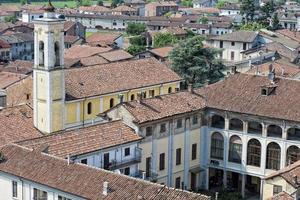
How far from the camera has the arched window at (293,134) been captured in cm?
5031

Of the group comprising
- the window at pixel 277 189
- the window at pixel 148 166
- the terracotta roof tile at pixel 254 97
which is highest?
the terracotta roof tile at pixel 254 97

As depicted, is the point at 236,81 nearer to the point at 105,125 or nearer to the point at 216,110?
the point at 216,110

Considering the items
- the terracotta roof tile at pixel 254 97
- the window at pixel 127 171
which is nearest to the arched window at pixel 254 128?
the terracotta roof tile at pixel 254 97

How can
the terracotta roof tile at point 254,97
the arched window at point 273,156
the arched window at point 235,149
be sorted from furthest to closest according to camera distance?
1. the arched window at point 235,149
2. the arched window at point 273,156
3. the terracotta roof tile at point 254,97

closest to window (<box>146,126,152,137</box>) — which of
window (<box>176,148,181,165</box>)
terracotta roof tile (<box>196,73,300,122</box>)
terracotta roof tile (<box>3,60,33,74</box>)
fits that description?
window (<box>176,148,181,165</box>)

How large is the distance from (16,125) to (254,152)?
18.9 meters

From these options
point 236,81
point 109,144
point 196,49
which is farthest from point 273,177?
point 196,49

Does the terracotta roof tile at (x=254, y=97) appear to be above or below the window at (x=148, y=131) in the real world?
above

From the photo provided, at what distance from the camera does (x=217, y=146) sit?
54.1 meters

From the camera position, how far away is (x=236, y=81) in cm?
5544

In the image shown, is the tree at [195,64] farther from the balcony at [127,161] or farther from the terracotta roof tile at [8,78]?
the balcony at [127,161]

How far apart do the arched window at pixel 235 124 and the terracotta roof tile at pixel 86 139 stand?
9.40 metres

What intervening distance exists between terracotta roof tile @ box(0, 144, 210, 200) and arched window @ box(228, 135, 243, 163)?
1762cm

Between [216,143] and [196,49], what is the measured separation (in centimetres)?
2296
